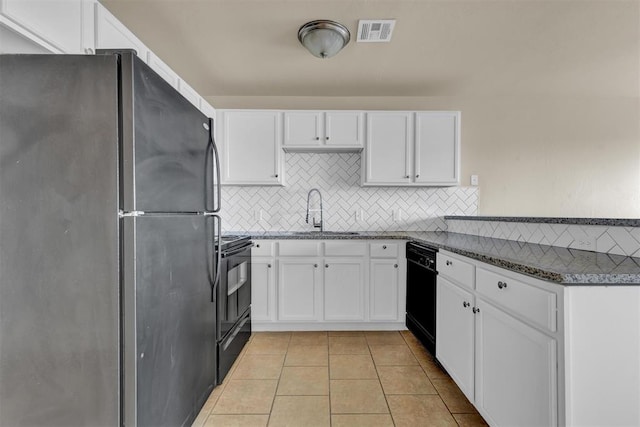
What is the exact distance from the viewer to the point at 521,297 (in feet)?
3.65

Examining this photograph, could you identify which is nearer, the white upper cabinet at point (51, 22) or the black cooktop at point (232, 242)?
the white upper cabinet at point (51, 22)

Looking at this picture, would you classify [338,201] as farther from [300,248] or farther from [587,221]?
[587,221]

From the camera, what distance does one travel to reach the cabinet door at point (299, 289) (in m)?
2.59

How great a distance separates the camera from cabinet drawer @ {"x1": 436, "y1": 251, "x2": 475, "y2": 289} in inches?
59.3

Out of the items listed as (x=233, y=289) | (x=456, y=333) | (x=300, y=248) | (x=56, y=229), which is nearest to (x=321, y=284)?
(x=300, y=248)

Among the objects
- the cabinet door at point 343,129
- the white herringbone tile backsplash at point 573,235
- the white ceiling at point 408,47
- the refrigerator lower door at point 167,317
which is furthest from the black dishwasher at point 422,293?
the white ceiling at point 408,47

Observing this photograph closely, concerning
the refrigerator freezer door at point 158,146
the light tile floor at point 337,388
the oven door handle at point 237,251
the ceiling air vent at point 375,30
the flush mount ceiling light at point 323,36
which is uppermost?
the ceiling air vent at point 375,30

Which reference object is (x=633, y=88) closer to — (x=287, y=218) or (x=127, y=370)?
(x=287, y=218)

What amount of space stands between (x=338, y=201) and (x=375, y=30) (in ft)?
5.31

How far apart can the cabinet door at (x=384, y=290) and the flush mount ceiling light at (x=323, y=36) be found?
1.76 metres

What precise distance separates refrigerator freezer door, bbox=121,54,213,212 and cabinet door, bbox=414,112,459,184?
2.07m

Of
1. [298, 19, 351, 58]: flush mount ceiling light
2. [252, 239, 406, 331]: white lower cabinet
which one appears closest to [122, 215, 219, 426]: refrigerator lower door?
[252, 239, 406, 331]: white lower cabinet

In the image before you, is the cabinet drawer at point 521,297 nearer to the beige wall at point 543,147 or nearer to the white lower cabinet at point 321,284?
the white lower cabinet at point 321,284

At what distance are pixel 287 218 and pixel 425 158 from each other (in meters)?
1.55
